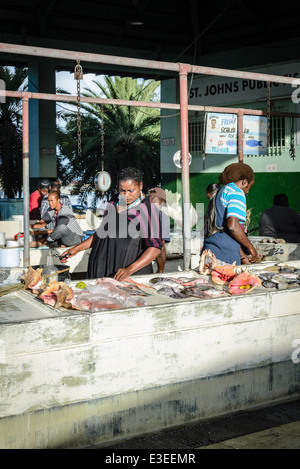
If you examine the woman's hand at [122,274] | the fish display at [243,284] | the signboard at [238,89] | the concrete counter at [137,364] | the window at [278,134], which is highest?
the signboard at [238,89]

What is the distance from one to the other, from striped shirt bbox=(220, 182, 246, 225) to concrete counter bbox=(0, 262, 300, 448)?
0.82 m

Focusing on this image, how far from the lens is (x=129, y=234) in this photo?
14.5ft

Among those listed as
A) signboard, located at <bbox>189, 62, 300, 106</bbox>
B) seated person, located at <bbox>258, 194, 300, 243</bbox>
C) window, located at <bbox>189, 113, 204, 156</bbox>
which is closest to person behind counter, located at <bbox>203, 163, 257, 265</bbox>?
seated person, located at <bbox>258, 194, 300, 243</bbox>

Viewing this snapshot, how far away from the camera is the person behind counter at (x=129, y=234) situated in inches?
173

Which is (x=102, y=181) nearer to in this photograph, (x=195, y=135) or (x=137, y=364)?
(x=195, y=135)

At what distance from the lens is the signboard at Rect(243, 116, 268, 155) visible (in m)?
7.11

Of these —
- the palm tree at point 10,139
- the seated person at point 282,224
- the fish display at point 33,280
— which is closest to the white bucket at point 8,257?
the fish display at point 33,280

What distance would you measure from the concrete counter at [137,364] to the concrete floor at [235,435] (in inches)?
3.2

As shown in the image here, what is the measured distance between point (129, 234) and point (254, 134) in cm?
332

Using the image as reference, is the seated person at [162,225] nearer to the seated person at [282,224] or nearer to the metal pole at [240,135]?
the metal pole at [240,135]

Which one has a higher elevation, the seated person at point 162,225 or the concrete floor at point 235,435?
the seated person at point 162,225

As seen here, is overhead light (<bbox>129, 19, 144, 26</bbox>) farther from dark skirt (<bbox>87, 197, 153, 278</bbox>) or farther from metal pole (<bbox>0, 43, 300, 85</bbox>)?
dark skirt (<bbox>87, 197, 153, 278</bbox>)

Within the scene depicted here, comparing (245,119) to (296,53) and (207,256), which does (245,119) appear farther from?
(296,53)
